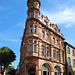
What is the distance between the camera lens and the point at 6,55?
39.2 metres

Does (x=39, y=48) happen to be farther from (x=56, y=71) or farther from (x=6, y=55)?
(x=6, y=55)

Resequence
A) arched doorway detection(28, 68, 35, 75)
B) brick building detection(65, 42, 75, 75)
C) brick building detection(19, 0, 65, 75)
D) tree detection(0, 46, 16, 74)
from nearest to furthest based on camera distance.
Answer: brick building detection(19, 0, 65, 75), arched doorway detection(28, 68, 35, 75), brick building detection(65, 42, 75, 75), tree detection(0, 46, 16, 74)

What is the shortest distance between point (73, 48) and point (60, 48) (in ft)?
31.0

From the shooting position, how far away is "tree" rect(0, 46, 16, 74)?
38.9m

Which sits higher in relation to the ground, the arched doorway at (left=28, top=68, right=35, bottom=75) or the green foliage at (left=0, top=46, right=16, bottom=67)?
the green foliage at (left=0, top=46, right=16, bottom=67)

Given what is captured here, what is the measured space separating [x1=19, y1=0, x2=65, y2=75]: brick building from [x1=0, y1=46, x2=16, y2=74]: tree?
16.6 metres

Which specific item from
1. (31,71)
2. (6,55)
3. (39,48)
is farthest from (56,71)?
(6,55)

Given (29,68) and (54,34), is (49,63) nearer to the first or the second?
(29,68)

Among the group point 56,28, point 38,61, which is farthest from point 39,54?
point 56,28

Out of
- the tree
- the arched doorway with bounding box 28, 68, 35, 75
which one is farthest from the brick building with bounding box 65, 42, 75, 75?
the tree

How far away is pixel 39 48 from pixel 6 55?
21548 mm

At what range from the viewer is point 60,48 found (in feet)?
95.2

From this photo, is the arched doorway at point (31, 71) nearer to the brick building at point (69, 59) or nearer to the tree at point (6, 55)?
the brick building at point (69, 59)

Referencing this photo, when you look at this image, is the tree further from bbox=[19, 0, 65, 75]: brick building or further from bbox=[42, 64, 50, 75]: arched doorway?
bbox=[42, 64, 50, 75]: arched doorway
